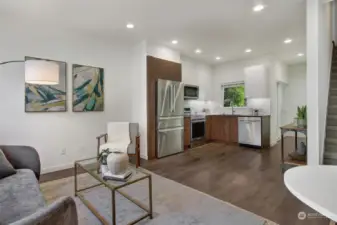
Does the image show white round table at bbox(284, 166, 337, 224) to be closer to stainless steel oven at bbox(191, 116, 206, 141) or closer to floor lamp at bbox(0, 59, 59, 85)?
floor lamp at bbox(0, 59, 59, 85)

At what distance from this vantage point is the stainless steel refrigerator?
4387mm

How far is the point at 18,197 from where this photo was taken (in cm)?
161

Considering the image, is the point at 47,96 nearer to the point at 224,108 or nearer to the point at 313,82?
the point at 313,82

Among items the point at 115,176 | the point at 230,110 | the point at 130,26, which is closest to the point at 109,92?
the point at 130,26

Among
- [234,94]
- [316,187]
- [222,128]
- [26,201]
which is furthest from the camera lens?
[234,94]

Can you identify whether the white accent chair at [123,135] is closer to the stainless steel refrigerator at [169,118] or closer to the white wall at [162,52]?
the stainless steel refrigerator at [169,118]

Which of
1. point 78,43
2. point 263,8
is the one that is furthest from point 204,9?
point 78,43

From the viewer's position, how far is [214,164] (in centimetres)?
387

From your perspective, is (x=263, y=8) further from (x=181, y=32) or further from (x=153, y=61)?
(x=153, y=61)

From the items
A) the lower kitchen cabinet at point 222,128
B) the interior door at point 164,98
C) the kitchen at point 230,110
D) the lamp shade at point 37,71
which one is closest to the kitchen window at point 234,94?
the kitchen at point 230,110

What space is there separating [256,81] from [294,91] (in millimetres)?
2420

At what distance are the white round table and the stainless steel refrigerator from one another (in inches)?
143

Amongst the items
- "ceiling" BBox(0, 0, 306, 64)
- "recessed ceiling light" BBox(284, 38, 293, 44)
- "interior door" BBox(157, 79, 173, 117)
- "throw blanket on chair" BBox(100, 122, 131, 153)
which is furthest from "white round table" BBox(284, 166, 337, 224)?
"recessed ceiling light" BBox(284, 38, 293, 44)

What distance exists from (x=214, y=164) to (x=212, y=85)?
12.3 feet
